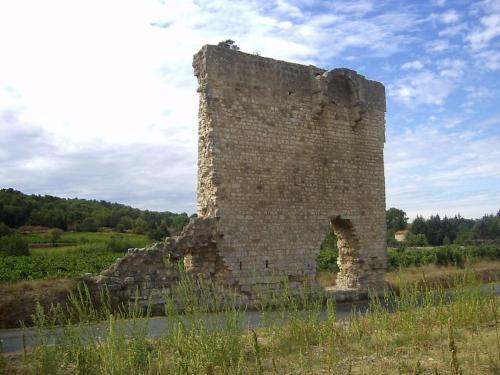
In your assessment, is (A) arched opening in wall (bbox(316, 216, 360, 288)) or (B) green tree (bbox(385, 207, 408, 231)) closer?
(A) arched opening in wall (bbox(316, 216, 360, 288))

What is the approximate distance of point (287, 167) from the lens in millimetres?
11938

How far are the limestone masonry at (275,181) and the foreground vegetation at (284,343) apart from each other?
4301 mm

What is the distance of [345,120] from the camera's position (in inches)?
526

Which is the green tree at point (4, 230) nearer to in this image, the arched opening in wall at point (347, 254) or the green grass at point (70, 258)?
the green grass at point (70, 258)

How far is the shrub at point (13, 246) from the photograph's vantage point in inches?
1198

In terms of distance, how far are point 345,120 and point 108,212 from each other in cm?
3936

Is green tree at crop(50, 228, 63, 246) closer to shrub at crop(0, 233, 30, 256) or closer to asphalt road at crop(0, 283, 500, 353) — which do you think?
shrub at crop(0, 233, 30, 256)

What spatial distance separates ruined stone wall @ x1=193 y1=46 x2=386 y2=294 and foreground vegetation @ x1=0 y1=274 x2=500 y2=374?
390 cm

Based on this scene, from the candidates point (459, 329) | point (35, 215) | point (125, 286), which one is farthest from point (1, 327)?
point (35, 215)

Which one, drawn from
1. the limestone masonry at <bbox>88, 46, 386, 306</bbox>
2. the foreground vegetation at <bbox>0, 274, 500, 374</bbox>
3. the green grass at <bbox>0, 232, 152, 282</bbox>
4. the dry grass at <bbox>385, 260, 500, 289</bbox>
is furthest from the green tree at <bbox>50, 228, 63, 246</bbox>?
the foreground vegetation at <bbox>0, 274, 500, 374</bbox>

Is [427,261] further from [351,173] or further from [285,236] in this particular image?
[285,236]

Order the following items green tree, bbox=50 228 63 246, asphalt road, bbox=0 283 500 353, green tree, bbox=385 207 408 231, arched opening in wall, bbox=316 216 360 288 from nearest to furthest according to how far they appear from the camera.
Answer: asphalt road, bbox=0 283 500 353 → arched opening in wall, bbox=316 216 360 288 → green tree, bbox=50 228 63 246 → green tree, bbox=385 207 408 231

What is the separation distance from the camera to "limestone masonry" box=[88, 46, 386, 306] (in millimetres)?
10664

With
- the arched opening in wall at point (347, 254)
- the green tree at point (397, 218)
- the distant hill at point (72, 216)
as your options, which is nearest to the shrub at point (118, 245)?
the distant hill at point (72, 216)
